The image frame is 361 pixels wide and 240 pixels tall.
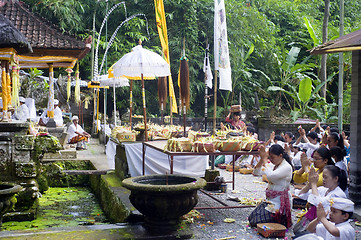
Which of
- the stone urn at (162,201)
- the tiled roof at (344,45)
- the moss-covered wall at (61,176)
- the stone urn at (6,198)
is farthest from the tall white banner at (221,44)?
the stone urn at (6,198)

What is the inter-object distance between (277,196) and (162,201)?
1682mm

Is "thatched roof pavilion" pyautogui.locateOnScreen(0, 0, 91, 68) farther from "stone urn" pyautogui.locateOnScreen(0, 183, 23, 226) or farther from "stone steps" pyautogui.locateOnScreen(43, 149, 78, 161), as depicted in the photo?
"stone urn" pyautogui.locateOnScreen(0, 183, 23, 226)

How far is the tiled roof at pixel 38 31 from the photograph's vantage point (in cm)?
1224

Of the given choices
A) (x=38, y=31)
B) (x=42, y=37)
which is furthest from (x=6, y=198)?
(x=38, y=31)

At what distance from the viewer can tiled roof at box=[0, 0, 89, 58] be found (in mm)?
12242

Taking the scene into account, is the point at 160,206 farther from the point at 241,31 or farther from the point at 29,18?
the point at 241,31

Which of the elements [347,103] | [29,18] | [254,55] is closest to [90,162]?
[29,18]

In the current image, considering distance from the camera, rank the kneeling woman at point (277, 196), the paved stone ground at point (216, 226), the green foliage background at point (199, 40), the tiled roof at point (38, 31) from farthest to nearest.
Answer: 1. the green foliage background at point (199, 40)
2. the tiled roof at point (38, 31)
3. the kneeling woman at point (277, 196)
4. the paved stone ground at point (216, 226)

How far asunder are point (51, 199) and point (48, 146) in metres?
1.82

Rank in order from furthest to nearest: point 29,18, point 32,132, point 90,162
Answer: point 29,18, point 90,162, point 32,132

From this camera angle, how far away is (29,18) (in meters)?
12.7

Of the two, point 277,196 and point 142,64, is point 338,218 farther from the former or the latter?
point 142,64

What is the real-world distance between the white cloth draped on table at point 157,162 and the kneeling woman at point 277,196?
3.56 metres

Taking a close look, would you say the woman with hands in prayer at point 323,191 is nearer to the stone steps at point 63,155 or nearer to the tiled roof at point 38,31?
the stone steps at point 63,155
